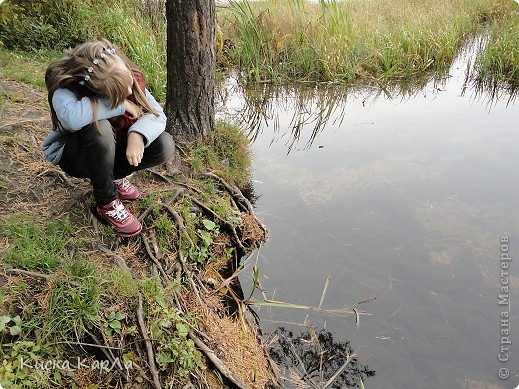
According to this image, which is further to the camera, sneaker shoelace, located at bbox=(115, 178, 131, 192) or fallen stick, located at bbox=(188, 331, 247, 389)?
sneaker shoelace, located at bbox=(115, 178, 131, 192)

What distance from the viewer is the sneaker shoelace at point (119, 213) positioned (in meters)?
2.41

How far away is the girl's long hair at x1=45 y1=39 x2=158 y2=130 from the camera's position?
2.03 metres

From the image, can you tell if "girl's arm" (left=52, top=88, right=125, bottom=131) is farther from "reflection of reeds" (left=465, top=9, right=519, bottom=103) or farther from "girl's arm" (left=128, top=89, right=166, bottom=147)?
"reflection of reeds" (left=465, top=9, right=519, bottom=103)

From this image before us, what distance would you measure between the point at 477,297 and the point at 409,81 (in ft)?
12.8

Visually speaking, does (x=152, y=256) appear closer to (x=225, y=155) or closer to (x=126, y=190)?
(x=126, y=190)

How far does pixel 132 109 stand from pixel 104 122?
17 centimetres

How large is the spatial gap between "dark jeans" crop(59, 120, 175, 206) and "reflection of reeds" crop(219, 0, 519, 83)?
3.54 meters

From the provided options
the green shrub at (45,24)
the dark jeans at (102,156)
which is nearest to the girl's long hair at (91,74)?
the dark jeans at (102,156)

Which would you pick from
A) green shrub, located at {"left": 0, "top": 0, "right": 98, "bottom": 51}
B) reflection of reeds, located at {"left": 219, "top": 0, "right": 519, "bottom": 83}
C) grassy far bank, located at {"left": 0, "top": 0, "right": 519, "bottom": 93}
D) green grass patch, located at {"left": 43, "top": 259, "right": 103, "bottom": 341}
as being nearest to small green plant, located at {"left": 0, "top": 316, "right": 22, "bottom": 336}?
green grass patch, located at {"left": 43, "top": 259, "right": 103, "bottom": 341}

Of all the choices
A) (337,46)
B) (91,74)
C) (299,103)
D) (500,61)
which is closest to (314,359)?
(91,74)

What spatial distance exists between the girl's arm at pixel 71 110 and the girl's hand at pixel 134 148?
0.19m

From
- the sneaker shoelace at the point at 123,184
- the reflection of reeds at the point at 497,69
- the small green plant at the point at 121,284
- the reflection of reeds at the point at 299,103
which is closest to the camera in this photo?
the small green plant at the point at 121,284

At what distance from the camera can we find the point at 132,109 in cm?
226

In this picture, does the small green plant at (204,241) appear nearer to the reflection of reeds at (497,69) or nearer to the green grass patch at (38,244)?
the green grass patch at (38,244)
